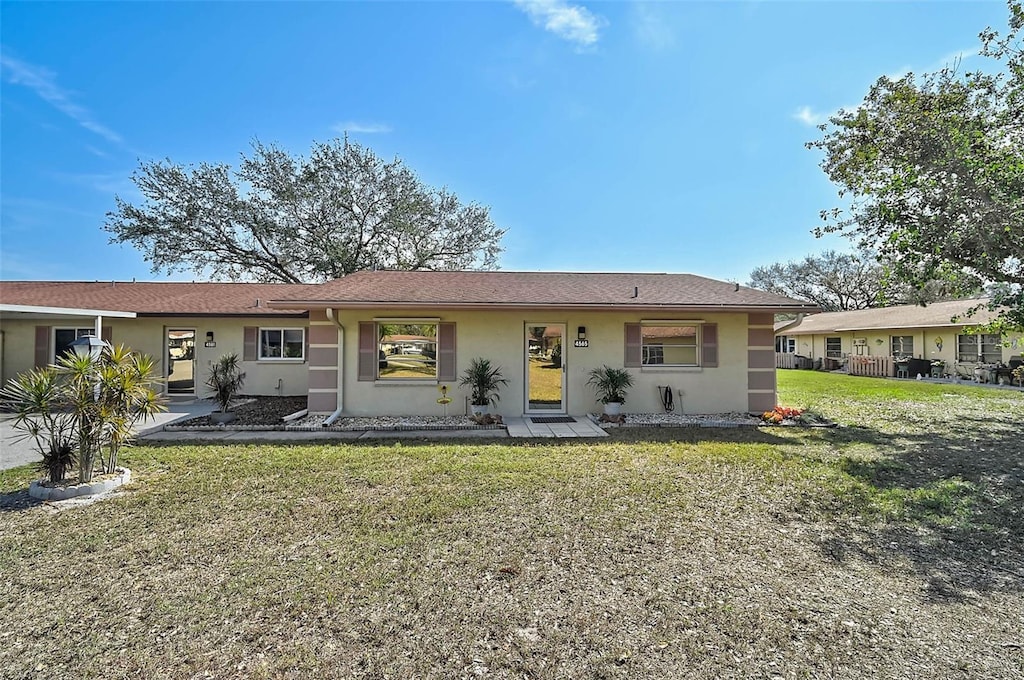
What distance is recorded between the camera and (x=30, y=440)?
8.08 meters

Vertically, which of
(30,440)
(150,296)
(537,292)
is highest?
(150,296)

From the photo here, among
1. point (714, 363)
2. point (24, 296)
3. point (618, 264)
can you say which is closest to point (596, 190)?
point (618, 264)

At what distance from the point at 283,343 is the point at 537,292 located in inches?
305

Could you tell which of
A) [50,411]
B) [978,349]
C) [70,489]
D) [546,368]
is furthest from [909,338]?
[50,411]

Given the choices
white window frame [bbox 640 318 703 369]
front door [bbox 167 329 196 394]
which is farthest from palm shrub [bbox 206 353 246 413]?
white window frame [bbox 640 318 703 369]

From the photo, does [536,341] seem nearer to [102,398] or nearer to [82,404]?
[102,398]

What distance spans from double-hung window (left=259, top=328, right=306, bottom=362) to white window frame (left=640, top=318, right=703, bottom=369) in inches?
367

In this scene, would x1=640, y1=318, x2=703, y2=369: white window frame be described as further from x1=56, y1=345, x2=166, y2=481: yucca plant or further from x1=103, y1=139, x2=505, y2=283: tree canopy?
x1=103, y1=139, x2=505, y2=283: tree canopy

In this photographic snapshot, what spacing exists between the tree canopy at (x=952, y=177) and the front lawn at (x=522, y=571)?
3426 millimetres

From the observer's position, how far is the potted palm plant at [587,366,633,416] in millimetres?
9812

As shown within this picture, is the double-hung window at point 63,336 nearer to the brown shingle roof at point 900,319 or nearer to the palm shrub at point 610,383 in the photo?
the palm shrub at point 610,383

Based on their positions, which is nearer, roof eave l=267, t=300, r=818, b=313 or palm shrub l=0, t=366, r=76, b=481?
palm shrub l=0, t=366, r=76, b=481

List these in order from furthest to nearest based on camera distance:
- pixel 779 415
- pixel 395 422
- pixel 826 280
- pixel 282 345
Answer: pixel 826 280 < pixel 282 345 < pixel 779 415 < pixel 395 422

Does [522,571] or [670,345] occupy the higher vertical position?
[670,345]
